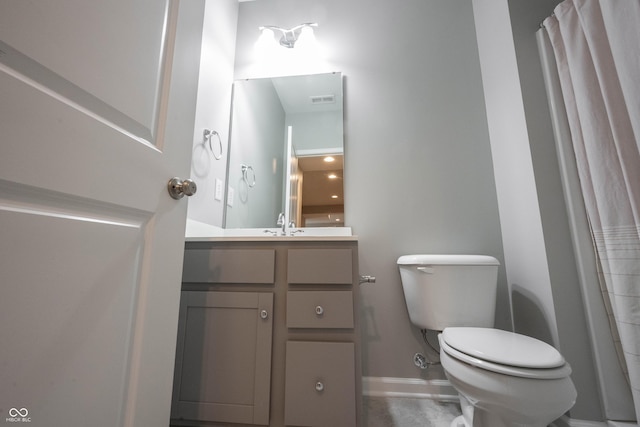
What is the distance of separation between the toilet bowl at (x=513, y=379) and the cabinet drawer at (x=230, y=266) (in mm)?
742

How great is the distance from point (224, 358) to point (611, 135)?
5.58ft

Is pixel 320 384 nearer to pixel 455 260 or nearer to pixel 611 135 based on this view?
pixel 455 260

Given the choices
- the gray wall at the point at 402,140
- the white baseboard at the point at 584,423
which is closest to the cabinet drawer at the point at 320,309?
the gray wall at the point at 402,140

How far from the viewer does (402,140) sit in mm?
1541

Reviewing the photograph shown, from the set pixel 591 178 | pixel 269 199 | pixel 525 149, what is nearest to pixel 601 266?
pixel 591 178

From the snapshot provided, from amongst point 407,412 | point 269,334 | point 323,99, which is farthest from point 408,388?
point 323,99

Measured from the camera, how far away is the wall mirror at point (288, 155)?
5.01 feet

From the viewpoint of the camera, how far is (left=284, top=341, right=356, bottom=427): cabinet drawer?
2.85 ft

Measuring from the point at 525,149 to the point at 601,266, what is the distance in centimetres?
57

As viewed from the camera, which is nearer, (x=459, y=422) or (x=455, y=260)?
(x=459, y=422)

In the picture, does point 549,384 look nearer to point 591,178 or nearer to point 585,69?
point 591,178

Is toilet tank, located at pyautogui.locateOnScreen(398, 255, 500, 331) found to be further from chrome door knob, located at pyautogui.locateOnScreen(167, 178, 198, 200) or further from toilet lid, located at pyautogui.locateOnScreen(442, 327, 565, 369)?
A: chrome door knob, located at pyautogui.locateOnScreen(167, 178, 198, 200)

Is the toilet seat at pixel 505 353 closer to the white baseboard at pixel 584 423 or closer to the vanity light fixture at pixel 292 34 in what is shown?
the white baseboard at pixel 584 423

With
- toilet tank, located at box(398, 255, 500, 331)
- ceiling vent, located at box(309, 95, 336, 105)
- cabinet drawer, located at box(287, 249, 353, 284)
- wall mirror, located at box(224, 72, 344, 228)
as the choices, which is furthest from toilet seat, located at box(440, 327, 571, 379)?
ceiling vent, located at box(309, 95, 336, 105)
